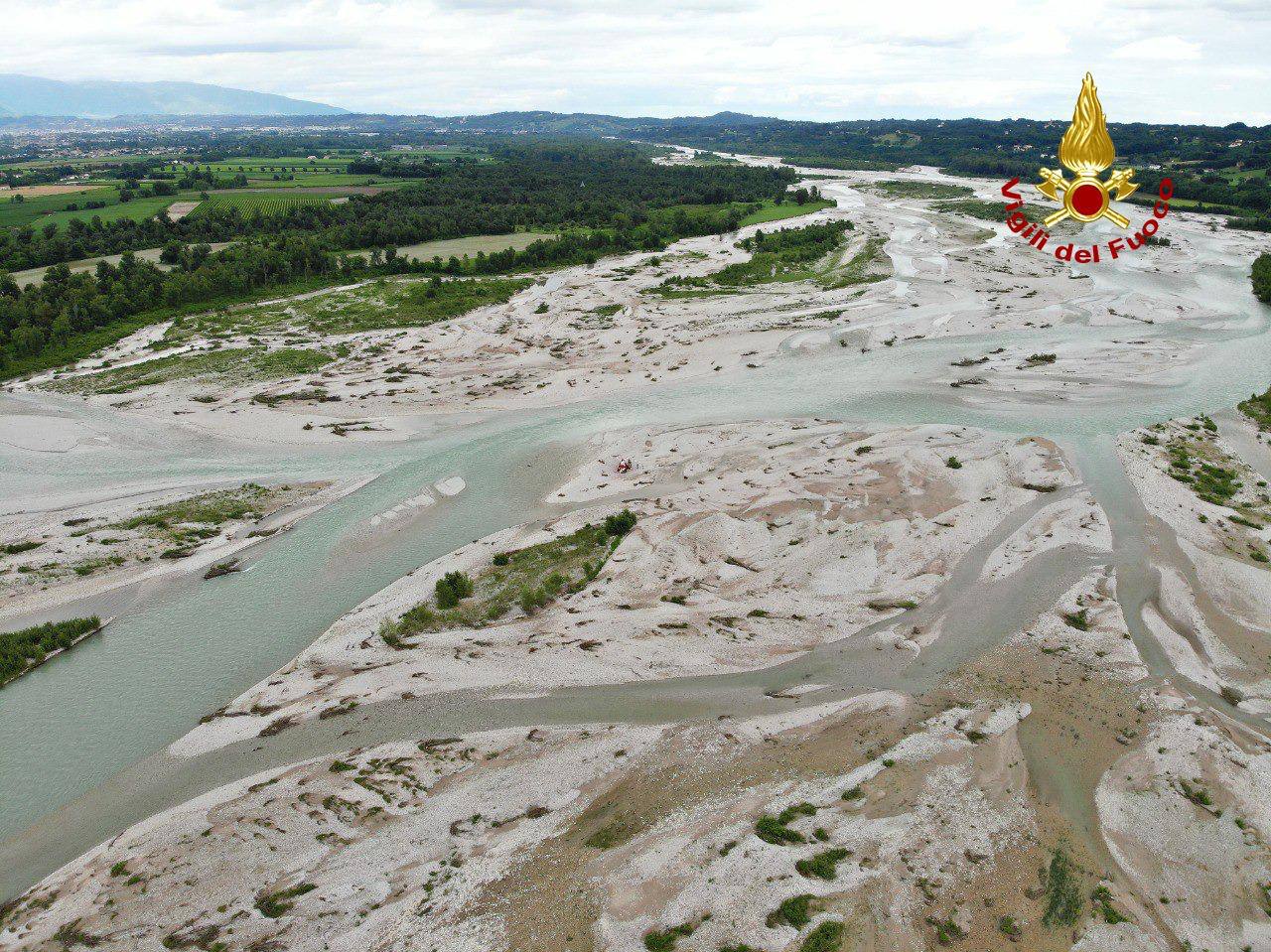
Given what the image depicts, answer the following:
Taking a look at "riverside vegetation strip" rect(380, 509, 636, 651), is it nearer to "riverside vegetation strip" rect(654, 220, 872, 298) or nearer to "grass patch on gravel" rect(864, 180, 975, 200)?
"riverside vegetation strip" rect(654, 220, 872, 298)

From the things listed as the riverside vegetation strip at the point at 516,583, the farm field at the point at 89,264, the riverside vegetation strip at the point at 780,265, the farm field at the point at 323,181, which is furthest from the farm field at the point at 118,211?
the riverside vegetation strip at the point at 516,583

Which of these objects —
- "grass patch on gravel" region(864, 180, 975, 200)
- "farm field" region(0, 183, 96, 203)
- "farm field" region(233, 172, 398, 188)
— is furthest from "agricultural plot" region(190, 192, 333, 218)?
"grass patch on gravel" region(864, 180, 975, 200)

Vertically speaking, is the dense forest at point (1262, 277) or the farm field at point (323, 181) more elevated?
the farm field at point (323, 181)

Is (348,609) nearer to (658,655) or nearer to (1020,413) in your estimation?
(658,655)

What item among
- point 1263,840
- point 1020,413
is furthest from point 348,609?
point 1020,413

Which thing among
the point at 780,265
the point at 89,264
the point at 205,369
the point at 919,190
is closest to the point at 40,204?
the point at 89,264

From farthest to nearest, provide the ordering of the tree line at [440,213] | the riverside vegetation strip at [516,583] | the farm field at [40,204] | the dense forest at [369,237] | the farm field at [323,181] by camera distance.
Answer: the farm field at [323,181] < the farm field at [40,204] < the tree line at [440,213] < the dense forest at [369,237] < the riverside vegetation strip at [516,583]

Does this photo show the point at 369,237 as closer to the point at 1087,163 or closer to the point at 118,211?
the point at 118,211

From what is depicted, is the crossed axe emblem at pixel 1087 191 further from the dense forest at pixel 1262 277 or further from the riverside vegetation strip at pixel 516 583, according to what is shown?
the dense forest at pixel 1262 277
